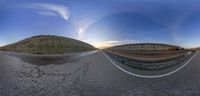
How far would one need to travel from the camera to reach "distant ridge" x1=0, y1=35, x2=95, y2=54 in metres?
1.27

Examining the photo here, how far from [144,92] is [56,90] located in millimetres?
754

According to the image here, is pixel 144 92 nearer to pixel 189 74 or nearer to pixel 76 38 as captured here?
pixel 189 74

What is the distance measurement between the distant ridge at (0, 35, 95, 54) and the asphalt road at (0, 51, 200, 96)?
0.17 meters

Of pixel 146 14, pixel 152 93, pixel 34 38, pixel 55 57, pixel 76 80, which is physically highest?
pixel 146 14

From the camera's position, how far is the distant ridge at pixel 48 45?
127 centimetres

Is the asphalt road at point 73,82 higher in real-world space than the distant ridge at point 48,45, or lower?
lower

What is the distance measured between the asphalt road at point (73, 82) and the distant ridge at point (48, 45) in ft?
0.57

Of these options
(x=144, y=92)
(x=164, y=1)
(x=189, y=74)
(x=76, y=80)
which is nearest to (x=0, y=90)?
(x=76, y=80)

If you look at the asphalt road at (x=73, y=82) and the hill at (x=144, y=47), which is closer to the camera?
the hill at (x=144, y=47)

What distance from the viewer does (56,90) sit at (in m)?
1.75

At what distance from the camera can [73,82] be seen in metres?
1.79

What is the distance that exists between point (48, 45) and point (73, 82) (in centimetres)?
58

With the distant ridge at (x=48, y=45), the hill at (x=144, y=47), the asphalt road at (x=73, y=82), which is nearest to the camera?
the distant ridge at (x=48, y=45)

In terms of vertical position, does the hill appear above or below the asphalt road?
above
